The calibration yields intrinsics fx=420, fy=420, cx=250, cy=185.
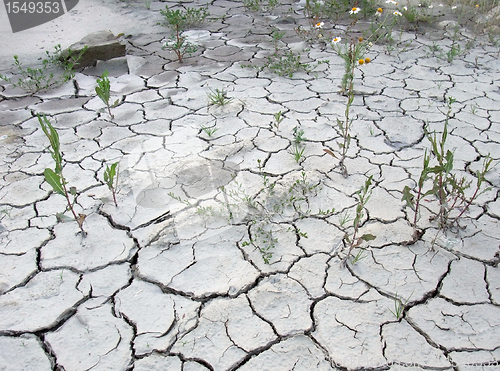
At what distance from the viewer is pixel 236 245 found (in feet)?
7.43

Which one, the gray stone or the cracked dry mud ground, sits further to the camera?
the gray stone

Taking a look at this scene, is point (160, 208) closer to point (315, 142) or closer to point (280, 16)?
point (315, 142)

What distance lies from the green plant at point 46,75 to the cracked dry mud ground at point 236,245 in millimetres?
265

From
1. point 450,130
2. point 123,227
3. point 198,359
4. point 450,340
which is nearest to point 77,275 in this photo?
point 123,227

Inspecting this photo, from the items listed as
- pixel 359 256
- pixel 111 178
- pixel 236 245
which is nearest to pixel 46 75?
pixel 111 178

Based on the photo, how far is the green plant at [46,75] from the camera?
4.08 m

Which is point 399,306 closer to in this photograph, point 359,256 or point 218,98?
point 359,256

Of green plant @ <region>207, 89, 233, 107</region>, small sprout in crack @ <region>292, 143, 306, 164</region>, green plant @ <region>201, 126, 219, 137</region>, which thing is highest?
green plant @ <region>207, 89, 233, 107</region>

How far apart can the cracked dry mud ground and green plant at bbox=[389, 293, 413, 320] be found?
0.9 inches

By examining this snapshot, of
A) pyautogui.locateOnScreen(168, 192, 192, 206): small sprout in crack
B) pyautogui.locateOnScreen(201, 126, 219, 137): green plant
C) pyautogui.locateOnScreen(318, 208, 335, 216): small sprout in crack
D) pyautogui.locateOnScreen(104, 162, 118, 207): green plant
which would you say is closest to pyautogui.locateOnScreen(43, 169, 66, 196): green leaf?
pyautogui.locateOnScreen(104, 162, 118, 207): green plant

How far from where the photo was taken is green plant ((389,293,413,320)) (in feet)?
6.10

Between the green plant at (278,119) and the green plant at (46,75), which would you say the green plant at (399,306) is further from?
the green plant at (46,75)

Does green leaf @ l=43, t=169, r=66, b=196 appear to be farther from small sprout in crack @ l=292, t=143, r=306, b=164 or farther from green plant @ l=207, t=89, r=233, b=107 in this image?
green plant @ l=207, t=89, r=233, b=107

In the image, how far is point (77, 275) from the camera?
2.12 meters
